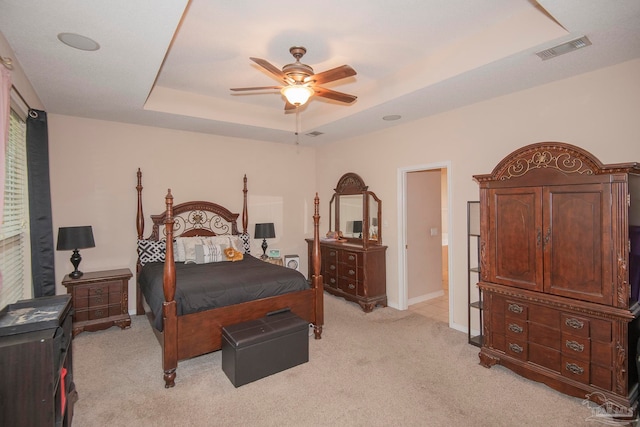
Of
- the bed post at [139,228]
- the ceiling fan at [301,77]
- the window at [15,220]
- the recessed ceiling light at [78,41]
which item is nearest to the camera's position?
the recessed ceiling light at [78,41]

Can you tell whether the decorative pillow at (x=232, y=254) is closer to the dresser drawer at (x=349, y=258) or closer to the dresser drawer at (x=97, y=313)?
the dresser drawer at (x=97, y=313)

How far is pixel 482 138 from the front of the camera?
149 inches

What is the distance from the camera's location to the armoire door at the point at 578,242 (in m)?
2.44

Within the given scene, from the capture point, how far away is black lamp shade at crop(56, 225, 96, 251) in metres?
3.84

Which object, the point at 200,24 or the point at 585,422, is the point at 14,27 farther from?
the point at 585,422

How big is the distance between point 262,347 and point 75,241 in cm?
277

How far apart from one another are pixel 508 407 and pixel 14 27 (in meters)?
4.51

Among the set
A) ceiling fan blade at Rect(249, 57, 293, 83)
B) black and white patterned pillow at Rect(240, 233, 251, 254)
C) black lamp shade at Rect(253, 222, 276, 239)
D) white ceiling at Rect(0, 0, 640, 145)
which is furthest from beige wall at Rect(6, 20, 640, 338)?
ceiling fan blade at Rect(249, 57, 293, 83)

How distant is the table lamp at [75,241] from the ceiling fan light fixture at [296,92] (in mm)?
3066

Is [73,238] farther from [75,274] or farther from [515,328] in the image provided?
[515,328]

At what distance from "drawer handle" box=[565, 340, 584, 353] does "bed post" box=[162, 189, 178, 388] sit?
3297mm

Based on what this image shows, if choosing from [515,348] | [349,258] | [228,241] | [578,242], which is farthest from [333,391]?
[228,241]

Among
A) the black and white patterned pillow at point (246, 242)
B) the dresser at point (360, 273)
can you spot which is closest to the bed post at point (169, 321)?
the black and white patterned pillow at point (246, 242)

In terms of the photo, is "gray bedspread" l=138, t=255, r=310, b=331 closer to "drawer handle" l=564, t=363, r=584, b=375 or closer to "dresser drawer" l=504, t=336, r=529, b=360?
"dresser drawer" l=504, t=336, r=529, b=360
